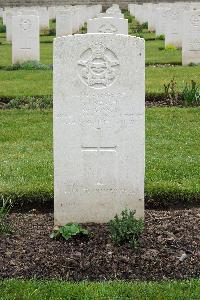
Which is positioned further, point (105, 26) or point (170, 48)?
point (170, 48)

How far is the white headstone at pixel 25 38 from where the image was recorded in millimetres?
17438

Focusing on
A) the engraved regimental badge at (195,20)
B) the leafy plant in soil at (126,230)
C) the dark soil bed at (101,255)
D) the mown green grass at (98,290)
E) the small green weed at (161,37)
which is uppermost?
the engraved regimental badge at (195,20)

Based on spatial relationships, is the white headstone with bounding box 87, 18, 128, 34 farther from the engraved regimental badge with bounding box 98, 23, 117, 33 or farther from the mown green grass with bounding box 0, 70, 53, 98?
the mown green grass with bounding box 0, 70, 53, 98

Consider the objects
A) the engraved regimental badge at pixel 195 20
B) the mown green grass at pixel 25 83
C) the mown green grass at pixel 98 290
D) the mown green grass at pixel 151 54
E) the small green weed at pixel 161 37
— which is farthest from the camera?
the small green weed at pixel 161 37

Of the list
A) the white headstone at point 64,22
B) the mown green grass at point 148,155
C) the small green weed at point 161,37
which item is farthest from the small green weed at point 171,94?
the small green weed at point 161,37

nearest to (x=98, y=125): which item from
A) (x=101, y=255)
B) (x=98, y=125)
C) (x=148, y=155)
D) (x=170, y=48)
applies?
(x=98, y=125)

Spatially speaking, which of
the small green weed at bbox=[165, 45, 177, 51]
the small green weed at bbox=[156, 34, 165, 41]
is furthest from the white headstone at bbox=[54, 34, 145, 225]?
the small green weed at bbox=[156, 34, 165, 41]

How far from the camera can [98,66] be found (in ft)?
19.1

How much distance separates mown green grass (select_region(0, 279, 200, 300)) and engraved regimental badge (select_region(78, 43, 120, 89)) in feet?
5.25

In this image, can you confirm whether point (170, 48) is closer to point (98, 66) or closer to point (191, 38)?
point (191, 38)

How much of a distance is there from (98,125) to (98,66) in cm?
44

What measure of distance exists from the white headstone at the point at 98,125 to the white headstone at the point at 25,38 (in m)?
11.8

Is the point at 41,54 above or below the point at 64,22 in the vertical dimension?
below

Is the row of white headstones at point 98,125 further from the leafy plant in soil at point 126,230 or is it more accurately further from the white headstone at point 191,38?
the white headstone at point 191,38
